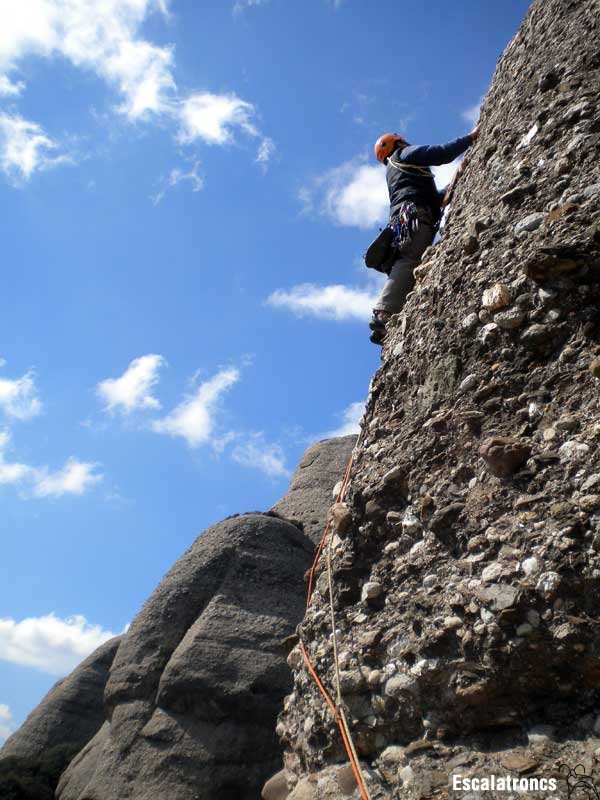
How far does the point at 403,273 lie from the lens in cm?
737

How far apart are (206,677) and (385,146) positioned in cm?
710

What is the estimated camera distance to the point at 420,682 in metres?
3.75

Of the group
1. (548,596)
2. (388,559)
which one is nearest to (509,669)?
(548,596)

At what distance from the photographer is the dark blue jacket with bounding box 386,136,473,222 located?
24.7ft

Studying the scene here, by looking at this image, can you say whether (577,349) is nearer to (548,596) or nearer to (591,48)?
(548,596)

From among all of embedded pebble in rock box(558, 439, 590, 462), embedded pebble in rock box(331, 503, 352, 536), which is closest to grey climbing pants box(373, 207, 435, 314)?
embedded pebble in rock box(331, 503, 352, 536)

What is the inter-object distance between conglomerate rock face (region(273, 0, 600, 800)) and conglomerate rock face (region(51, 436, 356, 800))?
12.8 feet

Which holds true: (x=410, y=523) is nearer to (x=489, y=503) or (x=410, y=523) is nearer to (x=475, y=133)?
(x=489, y=503)

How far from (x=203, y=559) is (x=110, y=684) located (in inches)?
86.2

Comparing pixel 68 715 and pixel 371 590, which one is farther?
pixel 68 715

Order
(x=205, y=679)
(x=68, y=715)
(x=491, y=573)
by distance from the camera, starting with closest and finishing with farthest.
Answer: (x=491, y=573) < (x=205, y=679) < (x=68, y=715)

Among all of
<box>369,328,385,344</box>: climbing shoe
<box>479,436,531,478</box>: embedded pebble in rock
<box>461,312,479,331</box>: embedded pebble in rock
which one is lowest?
<box>479,436,531,478</box>: embedded pebble in rock

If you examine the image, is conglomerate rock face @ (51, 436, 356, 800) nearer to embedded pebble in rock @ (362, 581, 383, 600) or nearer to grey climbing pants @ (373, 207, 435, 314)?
embedded pebble in rock @ (362, 581, 383, 600)

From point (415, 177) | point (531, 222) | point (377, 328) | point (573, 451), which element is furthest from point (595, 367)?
point (415, 177)
